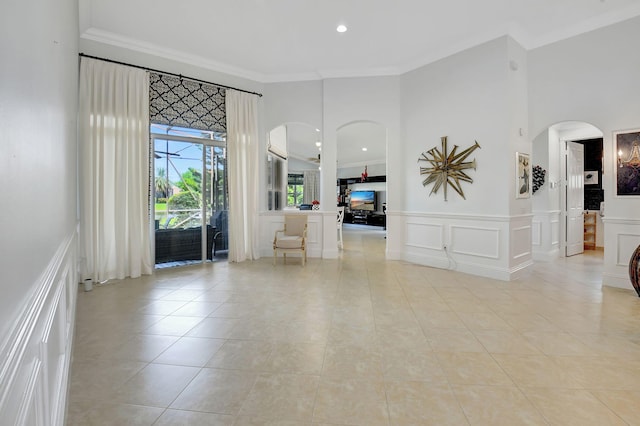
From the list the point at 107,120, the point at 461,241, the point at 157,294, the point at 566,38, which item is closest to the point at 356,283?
the point at 461,241

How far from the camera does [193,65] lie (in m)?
5.43

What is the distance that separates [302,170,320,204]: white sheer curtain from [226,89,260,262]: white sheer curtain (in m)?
8.40

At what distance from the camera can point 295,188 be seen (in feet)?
47.2

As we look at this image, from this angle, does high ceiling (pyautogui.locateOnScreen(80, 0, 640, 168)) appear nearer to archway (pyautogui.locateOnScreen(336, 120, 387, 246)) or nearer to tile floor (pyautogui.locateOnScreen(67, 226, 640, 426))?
tile floor (pyautogui.locateOnScreen(67, 226, 640, 426))

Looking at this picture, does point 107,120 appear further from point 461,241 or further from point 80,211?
point 461,241

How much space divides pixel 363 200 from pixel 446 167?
915 cm

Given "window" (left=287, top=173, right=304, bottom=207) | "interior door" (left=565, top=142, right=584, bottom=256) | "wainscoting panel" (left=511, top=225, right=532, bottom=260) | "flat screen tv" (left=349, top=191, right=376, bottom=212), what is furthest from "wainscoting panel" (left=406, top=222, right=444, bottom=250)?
"window" (left=287, top=173, right=304, bottom=207)

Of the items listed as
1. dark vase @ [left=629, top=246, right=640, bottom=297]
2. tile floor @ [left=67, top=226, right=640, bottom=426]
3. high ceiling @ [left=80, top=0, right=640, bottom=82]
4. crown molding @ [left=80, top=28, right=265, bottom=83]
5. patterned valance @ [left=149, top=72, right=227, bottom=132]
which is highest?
high ceiling @ [left=80, top=0, right=640, bottom=82]

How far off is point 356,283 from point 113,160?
4.01 m

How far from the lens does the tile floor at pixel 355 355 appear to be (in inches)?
71.8

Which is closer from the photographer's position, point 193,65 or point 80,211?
point 80,211

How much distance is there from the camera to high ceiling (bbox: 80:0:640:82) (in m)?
4.02

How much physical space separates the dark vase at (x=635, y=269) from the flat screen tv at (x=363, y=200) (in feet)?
34.0

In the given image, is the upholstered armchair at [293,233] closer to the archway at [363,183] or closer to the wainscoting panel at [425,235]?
the wainscoting panel at [425,235]
